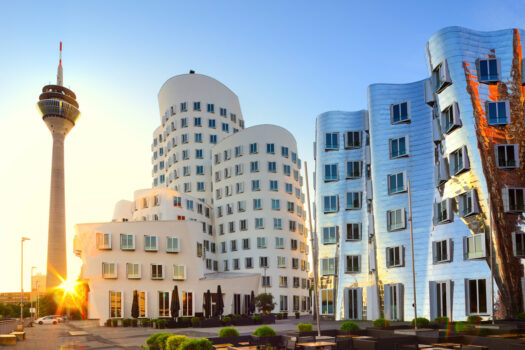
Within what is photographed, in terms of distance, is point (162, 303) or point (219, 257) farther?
point (219, 257)

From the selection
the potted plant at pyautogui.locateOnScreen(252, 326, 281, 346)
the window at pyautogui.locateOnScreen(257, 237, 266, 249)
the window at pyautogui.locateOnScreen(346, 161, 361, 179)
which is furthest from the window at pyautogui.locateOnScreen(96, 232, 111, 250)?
the potted plant at pyautogui.locateOnScreen(252, 326, 281, 346)

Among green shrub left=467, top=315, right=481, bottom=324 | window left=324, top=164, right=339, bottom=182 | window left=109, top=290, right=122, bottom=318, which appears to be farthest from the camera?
window left=109, top=290, right=122, bottom=318

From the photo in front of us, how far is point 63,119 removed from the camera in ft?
484

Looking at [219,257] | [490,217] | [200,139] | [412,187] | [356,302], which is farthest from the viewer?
[200,139]

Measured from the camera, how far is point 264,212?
306 ft

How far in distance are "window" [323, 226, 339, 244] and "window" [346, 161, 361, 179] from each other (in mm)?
5540

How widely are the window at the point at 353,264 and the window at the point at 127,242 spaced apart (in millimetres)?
26076

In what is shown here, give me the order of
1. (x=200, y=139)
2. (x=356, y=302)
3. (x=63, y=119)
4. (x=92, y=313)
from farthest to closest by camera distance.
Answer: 1. (x=63, y=119)
2. (x=200, y=139)
3. (x=92, y=313)
4. (x=356, y=302)

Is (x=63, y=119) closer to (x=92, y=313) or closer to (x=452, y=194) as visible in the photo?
(x=92, y=313)

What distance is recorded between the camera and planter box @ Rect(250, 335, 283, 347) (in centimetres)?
2592

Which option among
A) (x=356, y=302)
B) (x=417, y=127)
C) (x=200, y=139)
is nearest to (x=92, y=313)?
(x=356, y=302)

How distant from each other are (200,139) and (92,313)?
171 ft

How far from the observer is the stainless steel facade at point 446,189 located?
40719mm

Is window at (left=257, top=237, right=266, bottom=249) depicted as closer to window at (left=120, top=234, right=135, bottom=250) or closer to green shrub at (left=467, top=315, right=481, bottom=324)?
window at (left=120, top=234, right=135, bottom=250)
